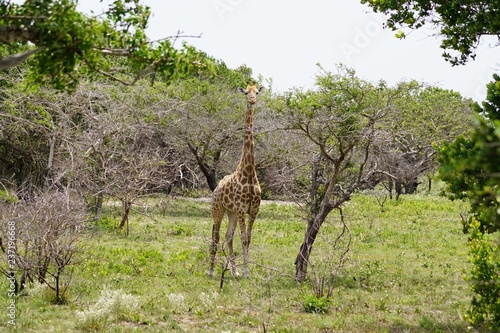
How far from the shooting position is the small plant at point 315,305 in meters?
9.61

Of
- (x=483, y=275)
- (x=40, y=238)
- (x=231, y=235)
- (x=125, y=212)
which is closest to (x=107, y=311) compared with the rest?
(x=40, y=238)

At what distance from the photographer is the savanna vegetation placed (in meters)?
5.24

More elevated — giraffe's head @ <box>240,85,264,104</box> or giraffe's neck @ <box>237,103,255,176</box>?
giraffe's head @ <box>240,85,264,104</box>

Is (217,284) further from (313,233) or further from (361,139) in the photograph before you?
(361,139)

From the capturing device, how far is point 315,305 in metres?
9.64

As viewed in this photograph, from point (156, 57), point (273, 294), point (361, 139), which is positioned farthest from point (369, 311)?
point (156, 57)

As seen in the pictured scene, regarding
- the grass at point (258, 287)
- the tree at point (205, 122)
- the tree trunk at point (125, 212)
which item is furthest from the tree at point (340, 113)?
the tree at point (205, 122)

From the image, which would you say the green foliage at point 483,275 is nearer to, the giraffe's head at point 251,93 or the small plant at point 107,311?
the small plant at point 107,311

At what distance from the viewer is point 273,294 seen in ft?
34.9

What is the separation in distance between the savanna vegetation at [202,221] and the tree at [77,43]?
1 centimetres

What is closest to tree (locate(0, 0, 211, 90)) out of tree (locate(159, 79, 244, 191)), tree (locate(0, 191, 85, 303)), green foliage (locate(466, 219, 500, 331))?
green foliage (locate(466, 219, 500, 331))

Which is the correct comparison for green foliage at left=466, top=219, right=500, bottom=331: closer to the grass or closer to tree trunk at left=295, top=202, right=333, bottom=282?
the grass

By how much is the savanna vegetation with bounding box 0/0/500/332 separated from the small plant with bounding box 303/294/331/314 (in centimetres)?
6

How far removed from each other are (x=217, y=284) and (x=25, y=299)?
3.54 meters
